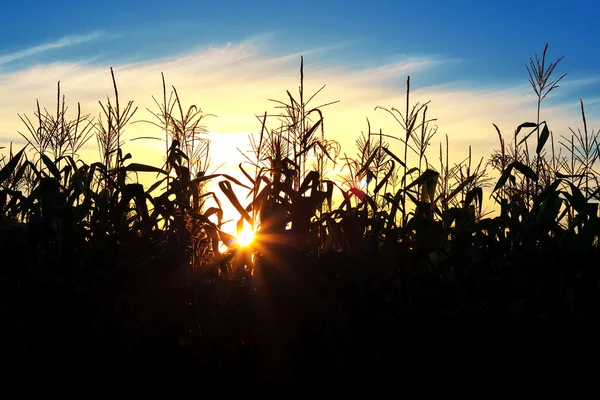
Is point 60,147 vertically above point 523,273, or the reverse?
point 60,147

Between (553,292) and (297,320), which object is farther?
(553,292)

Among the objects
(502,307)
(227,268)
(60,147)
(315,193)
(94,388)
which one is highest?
(60,147)

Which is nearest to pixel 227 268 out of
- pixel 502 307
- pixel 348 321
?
pixel 348 321

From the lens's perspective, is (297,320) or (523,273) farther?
(523,273)

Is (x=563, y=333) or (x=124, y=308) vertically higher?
(x=124, y=308)

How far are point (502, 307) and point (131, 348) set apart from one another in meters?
1.90

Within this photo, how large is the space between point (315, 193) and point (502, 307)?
A: 115 centimetres

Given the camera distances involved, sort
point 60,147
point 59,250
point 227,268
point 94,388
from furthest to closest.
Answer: point 60,147 < point 227,268 < point 59,250 < point 94,388

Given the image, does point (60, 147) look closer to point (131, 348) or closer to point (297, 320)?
point (131, 348)

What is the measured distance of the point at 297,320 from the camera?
304cm

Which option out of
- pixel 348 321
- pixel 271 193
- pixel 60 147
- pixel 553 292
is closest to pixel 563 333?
pixel 553 292

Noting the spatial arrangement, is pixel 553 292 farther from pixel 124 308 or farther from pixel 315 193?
pixel 124 308

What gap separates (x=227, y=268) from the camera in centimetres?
353

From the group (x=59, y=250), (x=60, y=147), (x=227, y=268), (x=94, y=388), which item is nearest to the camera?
(x=94, y=388)
